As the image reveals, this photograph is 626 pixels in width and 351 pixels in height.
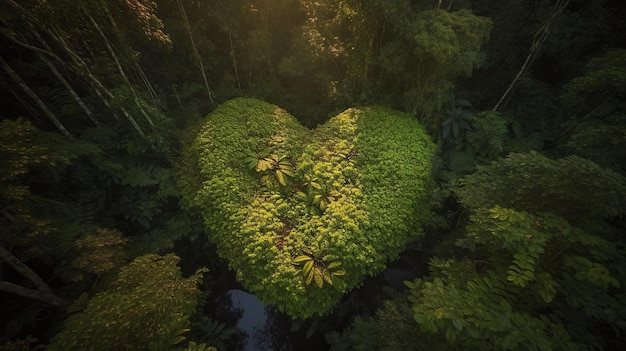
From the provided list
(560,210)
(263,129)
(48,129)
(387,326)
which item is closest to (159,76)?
(48,129)

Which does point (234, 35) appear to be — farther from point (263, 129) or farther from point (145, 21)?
point (263, 129)

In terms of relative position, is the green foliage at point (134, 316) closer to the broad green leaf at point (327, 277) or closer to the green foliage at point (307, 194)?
the green foliage at point (307, 194)

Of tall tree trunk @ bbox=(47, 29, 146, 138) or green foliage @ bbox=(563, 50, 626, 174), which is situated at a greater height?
tall tree trunk @ bbox=(47, 29, 146, 138)

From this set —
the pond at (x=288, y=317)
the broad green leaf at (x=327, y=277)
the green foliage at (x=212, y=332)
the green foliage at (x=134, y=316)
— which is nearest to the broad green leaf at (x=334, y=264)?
the broad green leaf at (x=327, y=277)

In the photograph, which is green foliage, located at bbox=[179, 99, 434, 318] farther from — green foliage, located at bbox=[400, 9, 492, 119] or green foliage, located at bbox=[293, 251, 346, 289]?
green foliage, located at bbox=[400, 9, 492, 119]

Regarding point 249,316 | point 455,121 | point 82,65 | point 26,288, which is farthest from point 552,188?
point 82,65

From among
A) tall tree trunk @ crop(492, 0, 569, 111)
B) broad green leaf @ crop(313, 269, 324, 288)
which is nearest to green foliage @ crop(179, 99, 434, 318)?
broad green leaf @ crop(313, 269, 324, 288)
